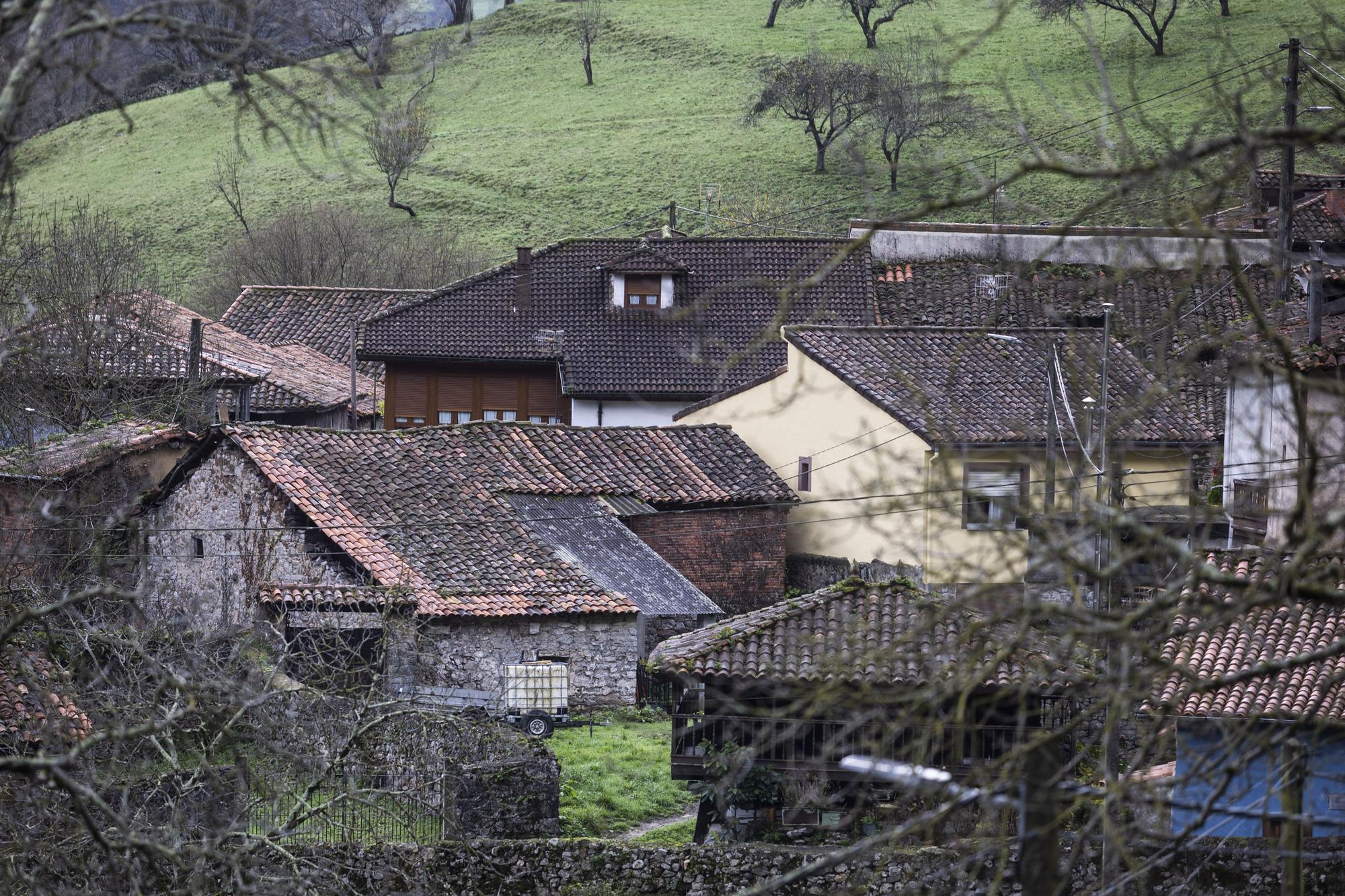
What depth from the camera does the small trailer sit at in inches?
758

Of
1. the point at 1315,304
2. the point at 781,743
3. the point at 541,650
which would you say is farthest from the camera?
the point at 541,650

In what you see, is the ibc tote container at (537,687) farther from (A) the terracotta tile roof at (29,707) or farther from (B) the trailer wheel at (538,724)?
(A) the terracotta tile roof at (29,707)

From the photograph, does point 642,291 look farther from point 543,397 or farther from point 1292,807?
point 1292,807

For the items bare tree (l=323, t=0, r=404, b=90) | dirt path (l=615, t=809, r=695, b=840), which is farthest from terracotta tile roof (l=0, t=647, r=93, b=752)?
dirt path (l=615, t=809, r=695, b=840)

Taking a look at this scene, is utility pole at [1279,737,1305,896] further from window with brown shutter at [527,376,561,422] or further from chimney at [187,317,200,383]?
window with brown shutter at [527,376,561,422]

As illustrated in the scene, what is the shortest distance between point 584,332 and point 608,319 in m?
0.71

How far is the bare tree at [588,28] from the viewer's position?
7019 cm

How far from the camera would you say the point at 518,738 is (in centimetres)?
1553

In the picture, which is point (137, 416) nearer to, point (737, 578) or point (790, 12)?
point (737, 578)

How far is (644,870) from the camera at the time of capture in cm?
1345

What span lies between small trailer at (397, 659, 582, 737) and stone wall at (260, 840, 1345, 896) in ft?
17.1

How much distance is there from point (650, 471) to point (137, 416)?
9.35 metres

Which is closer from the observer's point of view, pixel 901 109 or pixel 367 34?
pixel 367 34

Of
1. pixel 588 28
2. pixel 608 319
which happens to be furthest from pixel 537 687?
pixel 588 28
